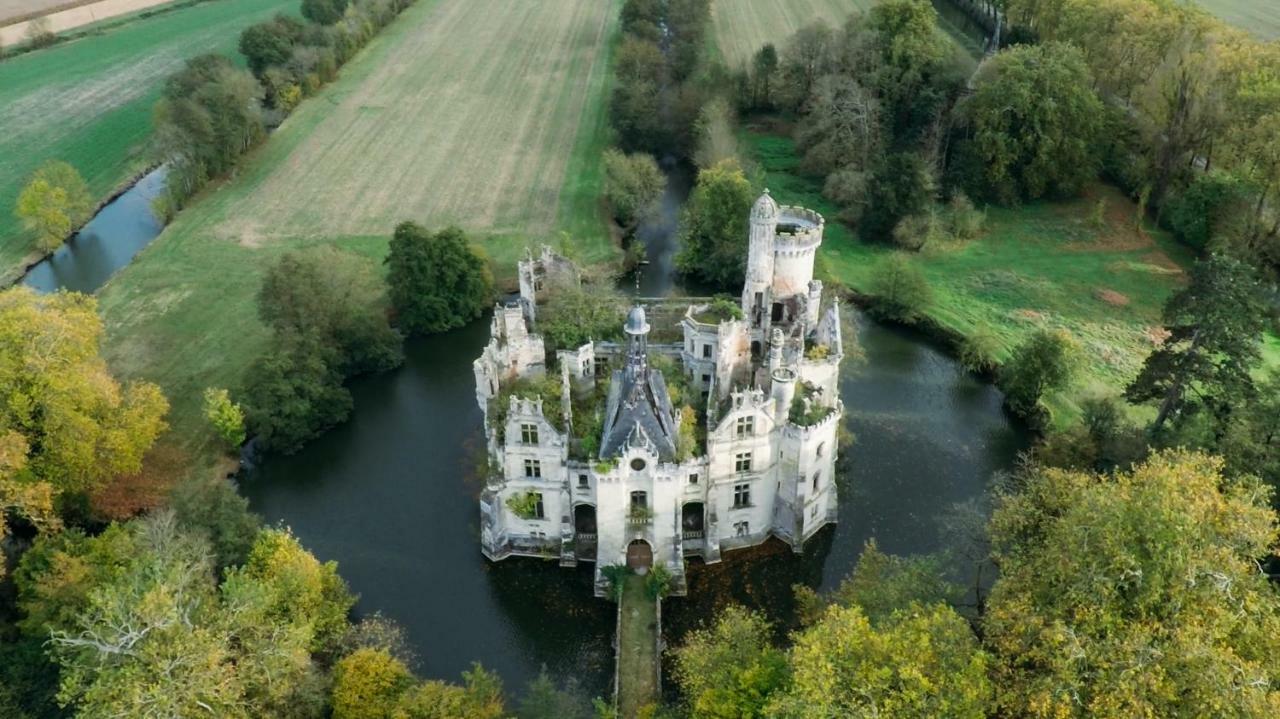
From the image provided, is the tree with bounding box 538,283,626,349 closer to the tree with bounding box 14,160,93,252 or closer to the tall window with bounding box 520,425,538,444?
the tall window with bounding box 520,425,538,444

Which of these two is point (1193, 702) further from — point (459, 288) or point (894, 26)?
point (894, 26)

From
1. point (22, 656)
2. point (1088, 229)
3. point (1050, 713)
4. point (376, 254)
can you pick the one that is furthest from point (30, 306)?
point (1088, 229)

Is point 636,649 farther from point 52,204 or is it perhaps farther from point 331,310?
point 52,204

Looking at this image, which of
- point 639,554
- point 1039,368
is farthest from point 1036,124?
point 639,554

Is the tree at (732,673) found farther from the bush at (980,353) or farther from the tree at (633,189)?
the tree at (633,189)

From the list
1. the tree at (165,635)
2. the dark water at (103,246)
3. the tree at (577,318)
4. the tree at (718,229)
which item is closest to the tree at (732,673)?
the tree at (165,635)

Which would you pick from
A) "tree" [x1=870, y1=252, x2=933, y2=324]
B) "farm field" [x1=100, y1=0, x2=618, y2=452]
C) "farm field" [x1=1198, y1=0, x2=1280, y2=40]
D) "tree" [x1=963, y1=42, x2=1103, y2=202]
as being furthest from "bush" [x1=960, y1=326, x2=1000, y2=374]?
"farm field" [x1=1198, y1=0, x2=1280, y2=40]
